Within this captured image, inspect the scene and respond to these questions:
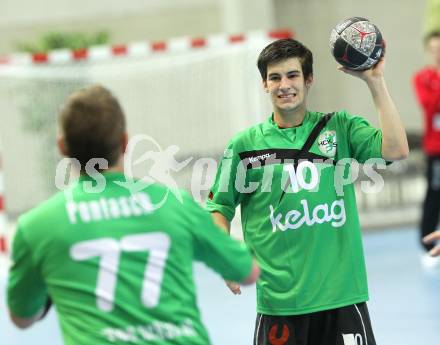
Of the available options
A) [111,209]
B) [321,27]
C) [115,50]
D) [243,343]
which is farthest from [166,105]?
[111,209]

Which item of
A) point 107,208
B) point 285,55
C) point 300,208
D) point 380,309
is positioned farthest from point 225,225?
point 380,309

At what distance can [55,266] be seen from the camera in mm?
2785

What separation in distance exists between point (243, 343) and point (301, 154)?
2.82m

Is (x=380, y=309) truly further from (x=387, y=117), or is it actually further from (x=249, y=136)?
(x=387, y=117)

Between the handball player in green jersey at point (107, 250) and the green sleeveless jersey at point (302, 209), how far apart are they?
1.22 m

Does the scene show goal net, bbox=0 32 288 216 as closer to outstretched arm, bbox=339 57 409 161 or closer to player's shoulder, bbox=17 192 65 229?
outstretched arm, bbox=339 57 409 161

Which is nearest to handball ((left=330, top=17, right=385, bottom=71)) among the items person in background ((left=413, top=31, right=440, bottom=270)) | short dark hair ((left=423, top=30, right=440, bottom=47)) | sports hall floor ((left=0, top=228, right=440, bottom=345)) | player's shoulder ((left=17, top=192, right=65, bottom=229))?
player's shoulder ((left=17, top=192, right=65, bottom=229))

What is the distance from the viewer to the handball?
3928mm

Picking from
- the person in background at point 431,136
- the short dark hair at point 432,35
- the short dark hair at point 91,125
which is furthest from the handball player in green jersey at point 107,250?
the person in background at point 431,136

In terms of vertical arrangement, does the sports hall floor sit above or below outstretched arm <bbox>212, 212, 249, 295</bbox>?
below

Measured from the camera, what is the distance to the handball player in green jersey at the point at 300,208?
13.2 ft

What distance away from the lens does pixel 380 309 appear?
760 cm

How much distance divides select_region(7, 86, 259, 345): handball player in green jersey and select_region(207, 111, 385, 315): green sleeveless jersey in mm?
1216

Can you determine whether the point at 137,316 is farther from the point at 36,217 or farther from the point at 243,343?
the point at 243,343
